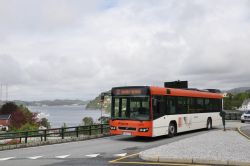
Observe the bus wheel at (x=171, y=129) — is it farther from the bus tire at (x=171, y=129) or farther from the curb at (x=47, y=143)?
the curb at (x=47, y=143)

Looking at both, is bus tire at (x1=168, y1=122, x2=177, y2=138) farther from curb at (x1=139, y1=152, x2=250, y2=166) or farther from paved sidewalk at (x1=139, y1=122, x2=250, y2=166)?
curb at (x1=139, y1=152, x2=250, y2=166)

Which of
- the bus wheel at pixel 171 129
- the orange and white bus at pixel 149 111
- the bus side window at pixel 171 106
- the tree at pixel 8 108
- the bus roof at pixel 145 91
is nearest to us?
the orange and white bus at pixel 149 111

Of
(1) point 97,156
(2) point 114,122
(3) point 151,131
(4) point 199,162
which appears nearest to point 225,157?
(4) point 199,162

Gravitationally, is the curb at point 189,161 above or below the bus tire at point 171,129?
below

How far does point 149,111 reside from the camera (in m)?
20.0

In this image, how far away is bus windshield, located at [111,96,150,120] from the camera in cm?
2011

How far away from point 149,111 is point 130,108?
115cm

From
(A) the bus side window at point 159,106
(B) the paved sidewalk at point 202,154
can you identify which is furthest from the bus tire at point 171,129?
(B) the paved sidewalk at point 202,154

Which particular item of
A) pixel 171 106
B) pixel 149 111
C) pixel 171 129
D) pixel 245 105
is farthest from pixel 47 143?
pixel 245 105

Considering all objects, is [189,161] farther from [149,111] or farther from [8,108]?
[8,108]

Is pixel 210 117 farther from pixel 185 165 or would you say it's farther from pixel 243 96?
pixel 243 96

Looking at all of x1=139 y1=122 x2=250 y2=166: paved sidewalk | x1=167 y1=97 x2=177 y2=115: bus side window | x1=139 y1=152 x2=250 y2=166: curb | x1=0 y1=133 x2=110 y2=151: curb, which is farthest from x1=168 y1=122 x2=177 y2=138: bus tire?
x1=139 y1=152 x2=250 y2=166: curb

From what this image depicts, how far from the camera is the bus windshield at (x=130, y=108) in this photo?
20.1 metres

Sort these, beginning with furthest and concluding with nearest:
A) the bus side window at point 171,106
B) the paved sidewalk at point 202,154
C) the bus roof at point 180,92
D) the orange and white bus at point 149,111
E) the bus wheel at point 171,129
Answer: the bus wheel at point 171,129 → the bus side window at point 171,106 → the bus roof at point 180,92 → the orange and white bus at point 149,111 → the paved sidewalk at point 202,154
